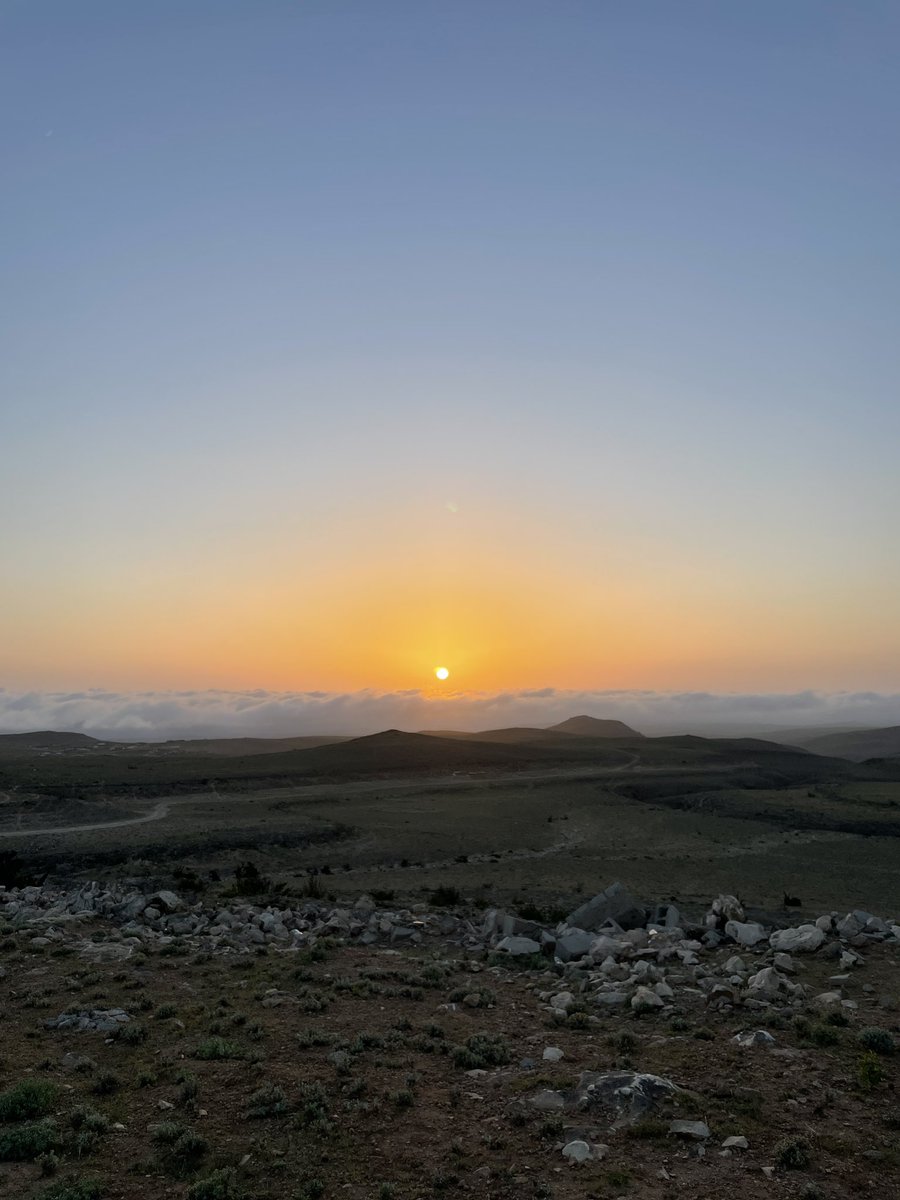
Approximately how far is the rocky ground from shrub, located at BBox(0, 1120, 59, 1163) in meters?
0.03

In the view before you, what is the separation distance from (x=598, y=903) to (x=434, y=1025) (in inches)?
381

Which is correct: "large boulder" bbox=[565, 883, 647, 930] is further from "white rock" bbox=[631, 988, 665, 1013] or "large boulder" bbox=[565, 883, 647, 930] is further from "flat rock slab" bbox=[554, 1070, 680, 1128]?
"flat rock slab" bbox=[554, 1070, 680, 1128]

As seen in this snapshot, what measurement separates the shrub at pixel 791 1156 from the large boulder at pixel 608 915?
481 inches

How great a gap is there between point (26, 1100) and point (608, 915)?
592 inches

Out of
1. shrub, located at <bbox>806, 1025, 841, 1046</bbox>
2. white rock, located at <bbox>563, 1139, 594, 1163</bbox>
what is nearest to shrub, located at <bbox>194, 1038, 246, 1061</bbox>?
white rock, located at <bbox>563, 1139, 594, 1163</bbox>

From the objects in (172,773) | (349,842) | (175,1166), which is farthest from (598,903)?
(172,773)

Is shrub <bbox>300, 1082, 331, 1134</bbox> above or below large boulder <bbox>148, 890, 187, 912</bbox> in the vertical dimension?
above

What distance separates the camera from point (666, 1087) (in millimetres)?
9875

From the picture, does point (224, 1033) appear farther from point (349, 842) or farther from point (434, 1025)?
point (349, 842)

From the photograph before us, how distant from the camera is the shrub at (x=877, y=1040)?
11.2 meters

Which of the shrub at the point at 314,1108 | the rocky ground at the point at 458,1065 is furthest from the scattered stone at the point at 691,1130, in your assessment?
the shrub at the point at 314,1108

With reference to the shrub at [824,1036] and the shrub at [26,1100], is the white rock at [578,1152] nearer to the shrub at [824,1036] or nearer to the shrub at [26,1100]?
the shrub at [824,1036]

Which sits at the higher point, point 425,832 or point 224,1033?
point 224,1033

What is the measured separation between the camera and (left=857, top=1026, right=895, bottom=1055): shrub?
11.2 m
